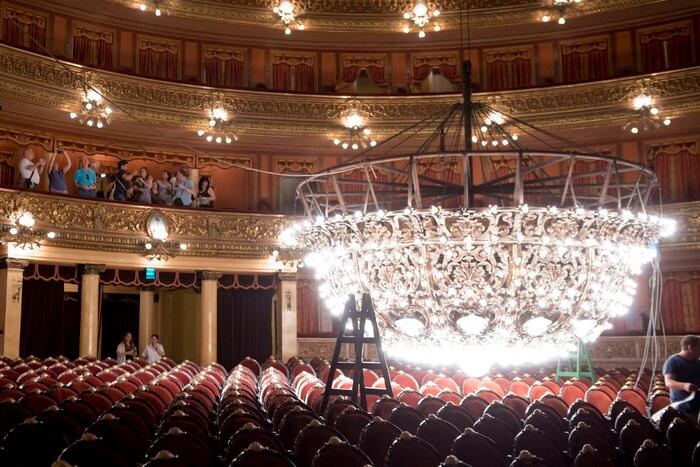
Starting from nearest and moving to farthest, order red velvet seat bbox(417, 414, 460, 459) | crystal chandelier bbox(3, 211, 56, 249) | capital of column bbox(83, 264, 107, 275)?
1. red velvet seat bbox(417, 414, 460, 459)
2. crystal chandelier bbox(3, 211, 56, 249)
3. capital of column bbox(83, 264, 107, 275)

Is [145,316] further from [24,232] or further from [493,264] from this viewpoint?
[493,264]

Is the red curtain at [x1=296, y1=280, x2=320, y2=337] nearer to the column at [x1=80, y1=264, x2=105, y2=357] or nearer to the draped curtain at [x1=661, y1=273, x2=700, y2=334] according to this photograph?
the column at [x1=80, y1=264, x2=105, y2=357]

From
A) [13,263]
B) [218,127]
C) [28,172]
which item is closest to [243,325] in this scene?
[218,127]

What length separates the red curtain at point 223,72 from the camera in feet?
62.2

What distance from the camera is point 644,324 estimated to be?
1670 centimetres

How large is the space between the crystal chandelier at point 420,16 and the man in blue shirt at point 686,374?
42.9 feet

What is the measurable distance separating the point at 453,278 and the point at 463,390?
3.71 metres

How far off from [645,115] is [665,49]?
2.68m

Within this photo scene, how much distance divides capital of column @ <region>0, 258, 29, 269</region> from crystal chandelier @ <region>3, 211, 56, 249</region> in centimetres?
28

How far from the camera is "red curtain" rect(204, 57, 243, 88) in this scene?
19.0 meters

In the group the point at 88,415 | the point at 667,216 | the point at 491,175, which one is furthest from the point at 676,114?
the point at 88,415

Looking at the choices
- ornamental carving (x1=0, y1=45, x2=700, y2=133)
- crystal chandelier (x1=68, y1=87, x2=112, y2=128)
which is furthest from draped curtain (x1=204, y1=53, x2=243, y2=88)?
crystal chandelier (x1=68, y1=87, x2=112, y2=128)

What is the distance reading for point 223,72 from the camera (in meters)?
19.1

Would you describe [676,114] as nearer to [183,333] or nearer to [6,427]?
[183,333]
